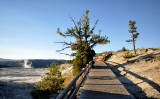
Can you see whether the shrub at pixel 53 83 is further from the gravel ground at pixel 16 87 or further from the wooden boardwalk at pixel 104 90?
the wooden boardwalk at pixel 104 90

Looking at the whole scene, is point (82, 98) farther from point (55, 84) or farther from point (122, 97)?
point (55, 84)

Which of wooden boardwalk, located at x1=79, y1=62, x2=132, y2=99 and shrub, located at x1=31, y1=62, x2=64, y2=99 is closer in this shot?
wooden boardwalk, located at x1=79, y1=62, x2=132, y2=99

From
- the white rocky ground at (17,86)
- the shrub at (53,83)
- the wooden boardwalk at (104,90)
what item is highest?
the wooden boardwalk at (104,90)

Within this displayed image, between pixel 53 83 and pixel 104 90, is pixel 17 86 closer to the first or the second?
pixel 53 83

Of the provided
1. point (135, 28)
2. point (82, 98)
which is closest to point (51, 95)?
point (82, 98)

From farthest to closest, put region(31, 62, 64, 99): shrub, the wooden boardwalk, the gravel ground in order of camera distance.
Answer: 1. the gravel ground
2. region(31, 62, 64, 99): shrub
3. the wooden boardwalk

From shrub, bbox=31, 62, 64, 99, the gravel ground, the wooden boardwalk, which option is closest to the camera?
the wooden boardwalk

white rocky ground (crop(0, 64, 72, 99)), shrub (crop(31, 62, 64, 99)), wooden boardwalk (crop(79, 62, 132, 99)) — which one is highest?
wooden boardwalk (crop(79, 62, 132, 99))

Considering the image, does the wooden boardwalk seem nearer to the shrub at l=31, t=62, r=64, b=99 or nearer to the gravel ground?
the shrub at l=31, t=62, r=64, b=99

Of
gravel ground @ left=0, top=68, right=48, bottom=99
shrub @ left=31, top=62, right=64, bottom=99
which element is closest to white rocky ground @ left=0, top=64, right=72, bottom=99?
gravel ground @ left=0, top=68, right=48, bottom=99

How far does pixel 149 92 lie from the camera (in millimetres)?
8125

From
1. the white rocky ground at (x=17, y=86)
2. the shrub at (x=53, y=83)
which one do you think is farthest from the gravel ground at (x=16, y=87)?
the shrub at (x=53, y=83)

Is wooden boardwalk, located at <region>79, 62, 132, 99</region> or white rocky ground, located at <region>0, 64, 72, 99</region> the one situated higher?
wooden boardwalk, located at <region>79, 62, 132, 99</region>

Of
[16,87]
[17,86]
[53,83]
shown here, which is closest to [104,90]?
[53,83]
